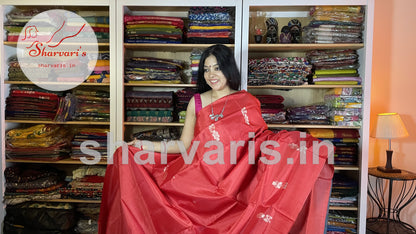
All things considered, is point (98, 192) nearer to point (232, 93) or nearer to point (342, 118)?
point (232, 93)

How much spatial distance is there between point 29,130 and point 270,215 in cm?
217

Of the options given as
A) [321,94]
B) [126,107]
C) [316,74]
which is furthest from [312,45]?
[126,107]

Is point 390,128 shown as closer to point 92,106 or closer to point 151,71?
point 151,71

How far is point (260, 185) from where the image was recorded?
65.0 inches

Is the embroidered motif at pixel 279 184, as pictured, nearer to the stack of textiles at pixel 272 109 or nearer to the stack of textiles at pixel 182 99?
the stack of textiles at pixel 272 109

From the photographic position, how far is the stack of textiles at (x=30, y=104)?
108 inches

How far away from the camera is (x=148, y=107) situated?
2.72 metres

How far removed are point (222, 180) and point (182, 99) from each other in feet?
3.71

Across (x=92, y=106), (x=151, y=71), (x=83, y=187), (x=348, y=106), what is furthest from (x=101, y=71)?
(x=348, y=106)

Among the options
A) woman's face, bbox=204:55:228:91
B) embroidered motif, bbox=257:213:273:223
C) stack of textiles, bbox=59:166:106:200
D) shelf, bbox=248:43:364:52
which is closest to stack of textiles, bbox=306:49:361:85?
shelf, bbox=248:43:364:52

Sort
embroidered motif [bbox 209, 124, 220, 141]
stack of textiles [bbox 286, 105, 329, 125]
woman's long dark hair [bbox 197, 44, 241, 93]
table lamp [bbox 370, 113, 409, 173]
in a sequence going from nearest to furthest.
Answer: embroidered motif [bbox 209, 124, 220, 141]
woman's long dark hair [bbox 197, 44, 241, 93]
table lamp [bbox 370, 113, 409, 173]
stack of textiles [bbox 286, 105, 329, 125]

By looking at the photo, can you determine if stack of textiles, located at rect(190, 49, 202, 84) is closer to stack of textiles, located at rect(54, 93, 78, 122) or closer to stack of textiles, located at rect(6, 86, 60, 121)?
stack of textiles, located at rect(54, 93, 78, 122)

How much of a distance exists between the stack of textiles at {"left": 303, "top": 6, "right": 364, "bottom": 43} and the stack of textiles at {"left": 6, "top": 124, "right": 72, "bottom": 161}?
2.31m

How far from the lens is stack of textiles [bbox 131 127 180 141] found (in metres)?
2.78
